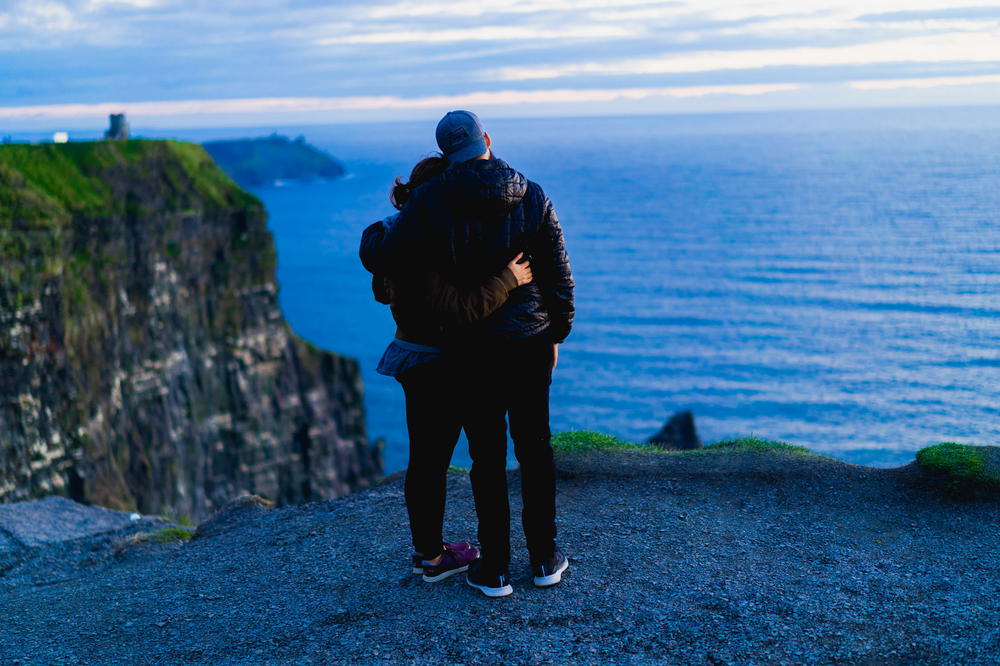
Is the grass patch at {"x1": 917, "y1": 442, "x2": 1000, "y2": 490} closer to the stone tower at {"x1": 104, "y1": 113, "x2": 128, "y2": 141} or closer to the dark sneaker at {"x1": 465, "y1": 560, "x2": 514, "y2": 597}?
the dark sneaker at {"x1": 465, "y1": 560, "x2": 514, "y2": 597}

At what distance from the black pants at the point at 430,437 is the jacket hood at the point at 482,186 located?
4.03 feet

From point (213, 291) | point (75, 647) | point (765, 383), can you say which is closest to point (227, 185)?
point (213, 291)

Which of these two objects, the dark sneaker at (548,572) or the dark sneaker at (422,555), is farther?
the dark sneaker at (422,555)

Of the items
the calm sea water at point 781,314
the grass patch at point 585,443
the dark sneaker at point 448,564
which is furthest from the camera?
the calm sea water at point 781,314

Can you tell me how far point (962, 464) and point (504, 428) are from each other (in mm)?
6029

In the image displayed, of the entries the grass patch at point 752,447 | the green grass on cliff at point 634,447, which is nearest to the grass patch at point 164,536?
the green grass on cliff at point 634,447

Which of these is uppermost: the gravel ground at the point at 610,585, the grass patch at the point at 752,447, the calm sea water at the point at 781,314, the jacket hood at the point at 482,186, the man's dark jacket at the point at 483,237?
the jacket hood at the point at 482,186

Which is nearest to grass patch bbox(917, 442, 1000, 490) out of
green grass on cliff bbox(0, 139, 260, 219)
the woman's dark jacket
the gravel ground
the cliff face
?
the gravel ground

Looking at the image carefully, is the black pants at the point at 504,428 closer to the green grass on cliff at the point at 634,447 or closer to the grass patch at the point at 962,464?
the green grass on cliff at the point at 634,447

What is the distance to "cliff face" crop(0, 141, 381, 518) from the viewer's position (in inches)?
1214

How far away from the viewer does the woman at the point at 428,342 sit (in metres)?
6.26

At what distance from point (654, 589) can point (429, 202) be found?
12.9 ft

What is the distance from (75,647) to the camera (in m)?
7.53

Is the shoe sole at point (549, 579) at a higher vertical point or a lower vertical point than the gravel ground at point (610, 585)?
higher
